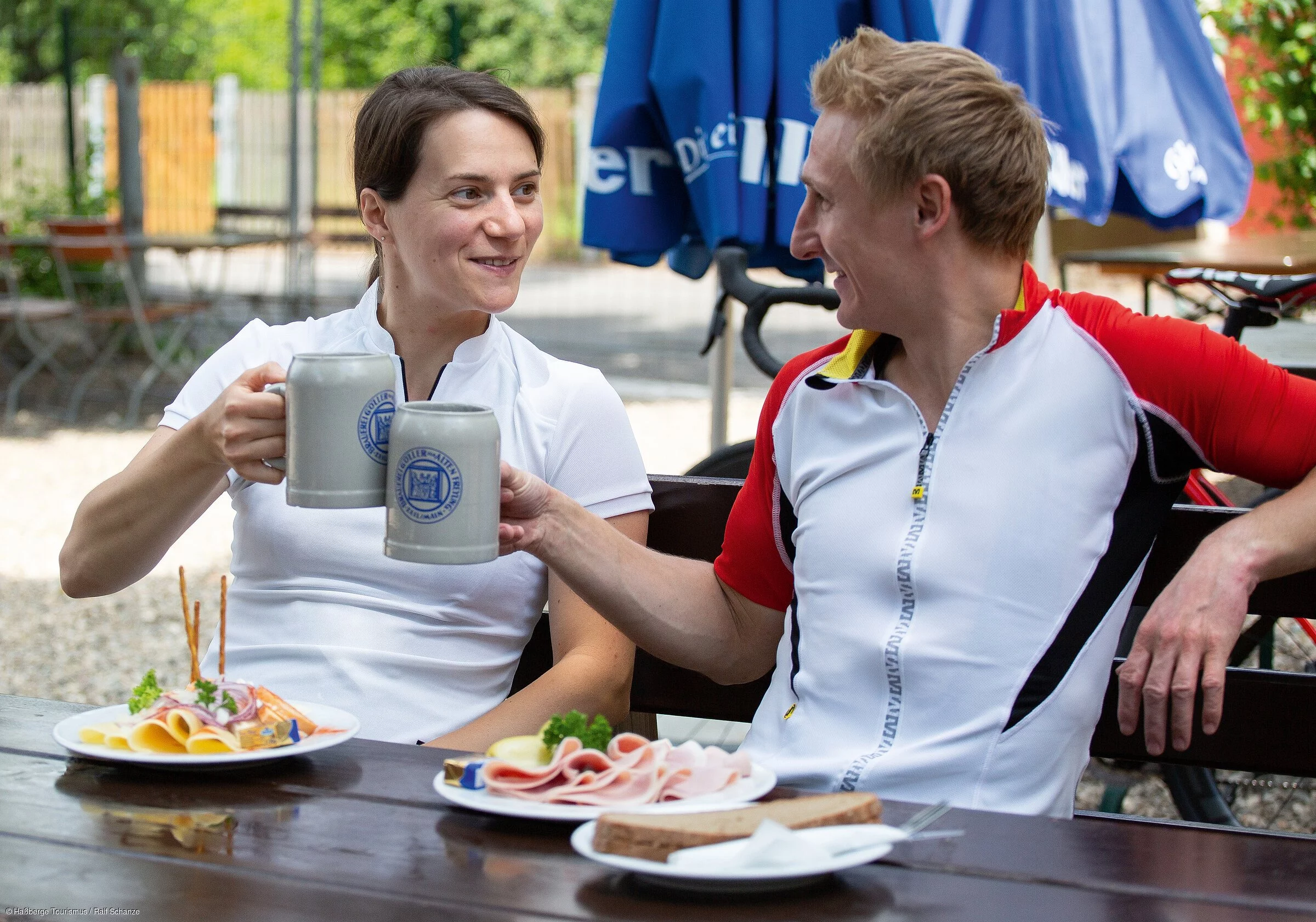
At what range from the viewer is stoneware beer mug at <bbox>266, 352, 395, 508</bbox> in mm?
1563

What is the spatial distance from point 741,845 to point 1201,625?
0.67 m

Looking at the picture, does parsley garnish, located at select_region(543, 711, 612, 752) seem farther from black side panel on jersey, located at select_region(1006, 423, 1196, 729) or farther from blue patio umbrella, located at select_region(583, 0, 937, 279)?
blue patio umbrella, located at select_region(583, 0, 937, 279)

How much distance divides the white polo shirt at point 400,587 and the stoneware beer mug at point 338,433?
0.60 meters

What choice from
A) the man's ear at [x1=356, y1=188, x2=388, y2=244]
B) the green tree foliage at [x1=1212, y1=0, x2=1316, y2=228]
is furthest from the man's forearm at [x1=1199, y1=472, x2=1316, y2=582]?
the green tree foliage at [x1=1212, y1=0, x2=1316, y2=228]

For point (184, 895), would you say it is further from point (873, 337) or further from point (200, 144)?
point (200, 144)

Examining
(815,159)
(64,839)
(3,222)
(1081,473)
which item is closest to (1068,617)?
(1081,473)

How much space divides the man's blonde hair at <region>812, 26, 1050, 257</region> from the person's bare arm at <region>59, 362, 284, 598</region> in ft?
2.65

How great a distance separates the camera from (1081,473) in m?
1.87

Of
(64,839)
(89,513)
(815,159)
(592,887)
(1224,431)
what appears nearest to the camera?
(592,887)

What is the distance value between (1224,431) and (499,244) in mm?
1128

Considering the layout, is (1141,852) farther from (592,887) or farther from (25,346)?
(25,346)

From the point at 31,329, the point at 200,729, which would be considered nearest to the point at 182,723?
the point at 200,729

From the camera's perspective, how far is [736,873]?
126 centimetres

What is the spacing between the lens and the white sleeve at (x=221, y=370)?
2299 millimetres
